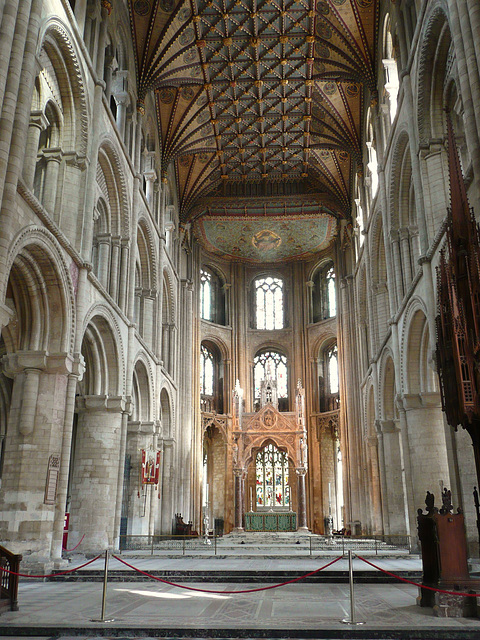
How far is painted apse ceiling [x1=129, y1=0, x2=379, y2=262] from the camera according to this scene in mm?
23125

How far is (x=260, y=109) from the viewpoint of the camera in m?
28.3

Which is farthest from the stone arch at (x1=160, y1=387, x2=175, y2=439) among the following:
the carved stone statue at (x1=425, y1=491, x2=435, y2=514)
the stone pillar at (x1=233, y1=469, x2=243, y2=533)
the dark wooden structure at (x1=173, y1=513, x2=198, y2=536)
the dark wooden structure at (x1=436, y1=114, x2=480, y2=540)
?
the carved stone statue at (x1=425, y1=491, x2=435, y2=514)

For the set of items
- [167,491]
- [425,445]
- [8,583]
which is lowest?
[8,583]

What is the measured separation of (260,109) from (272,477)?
19.8m

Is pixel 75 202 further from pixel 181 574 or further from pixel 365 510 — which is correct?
pixel 365 510

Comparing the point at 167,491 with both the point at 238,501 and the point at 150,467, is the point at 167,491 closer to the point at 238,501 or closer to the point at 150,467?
the point at 150,467

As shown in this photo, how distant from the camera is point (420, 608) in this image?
846 centimetres

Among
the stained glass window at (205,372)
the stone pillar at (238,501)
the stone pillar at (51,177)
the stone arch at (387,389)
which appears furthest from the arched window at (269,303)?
the stone pillar at (51,177)

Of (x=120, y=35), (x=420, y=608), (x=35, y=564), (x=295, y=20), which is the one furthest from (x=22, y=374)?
(x=295, y=20)

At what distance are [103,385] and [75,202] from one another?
5985mm

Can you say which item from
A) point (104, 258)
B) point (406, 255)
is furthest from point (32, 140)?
point (406, 255)

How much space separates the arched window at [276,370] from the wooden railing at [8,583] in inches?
1148

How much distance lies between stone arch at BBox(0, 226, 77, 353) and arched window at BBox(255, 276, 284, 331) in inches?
966

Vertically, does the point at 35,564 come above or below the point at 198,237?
below
